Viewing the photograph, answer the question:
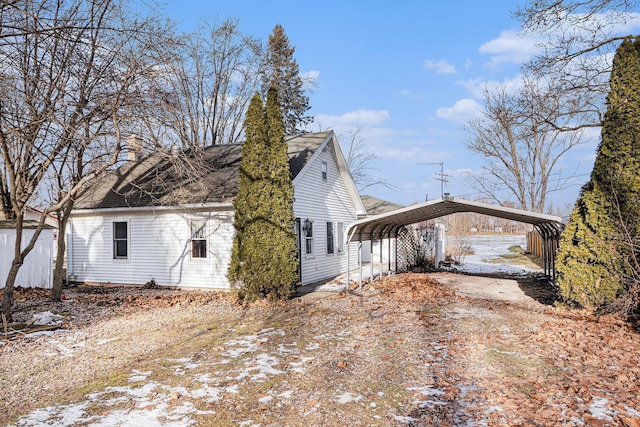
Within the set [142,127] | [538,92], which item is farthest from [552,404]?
[538,92]

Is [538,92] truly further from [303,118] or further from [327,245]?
[303,118]

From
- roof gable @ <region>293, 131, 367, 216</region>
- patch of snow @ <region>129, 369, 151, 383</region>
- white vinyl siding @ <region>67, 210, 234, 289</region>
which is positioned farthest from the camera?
roof gable @ <region>293, 131, 367, 216</region>

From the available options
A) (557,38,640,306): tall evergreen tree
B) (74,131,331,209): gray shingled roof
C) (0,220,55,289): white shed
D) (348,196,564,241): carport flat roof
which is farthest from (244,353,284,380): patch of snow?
(0,220,55,289): white shed

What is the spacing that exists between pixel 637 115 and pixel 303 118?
30.1 meters

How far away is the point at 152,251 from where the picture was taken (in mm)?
13938

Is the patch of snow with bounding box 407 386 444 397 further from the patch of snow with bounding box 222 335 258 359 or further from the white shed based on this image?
the white shed

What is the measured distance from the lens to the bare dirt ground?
14.0 feet

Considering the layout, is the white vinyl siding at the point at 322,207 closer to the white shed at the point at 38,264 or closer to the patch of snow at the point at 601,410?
the white shed at the point at 38,264

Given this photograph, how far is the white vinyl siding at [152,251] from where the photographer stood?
13.0 metres

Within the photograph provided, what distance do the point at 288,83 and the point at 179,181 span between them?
23.3m

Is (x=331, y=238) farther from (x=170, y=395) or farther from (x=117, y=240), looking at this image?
(x=170, y=395)

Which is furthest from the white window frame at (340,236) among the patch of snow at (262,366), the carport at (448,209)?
→ the patch of snow at (262,366)

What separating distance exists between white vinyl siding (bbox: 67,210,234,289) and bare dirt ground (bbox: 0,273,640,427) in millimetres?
3249

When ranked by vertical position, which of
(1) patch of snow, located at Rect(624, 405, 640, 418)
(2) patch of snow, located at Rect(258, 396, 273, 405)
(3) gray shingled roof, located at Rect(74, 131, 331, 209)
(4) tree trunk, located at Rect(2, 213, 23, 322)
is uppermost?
(3) gray shingled roof, located at Rect(74, 131, 331, 209)
